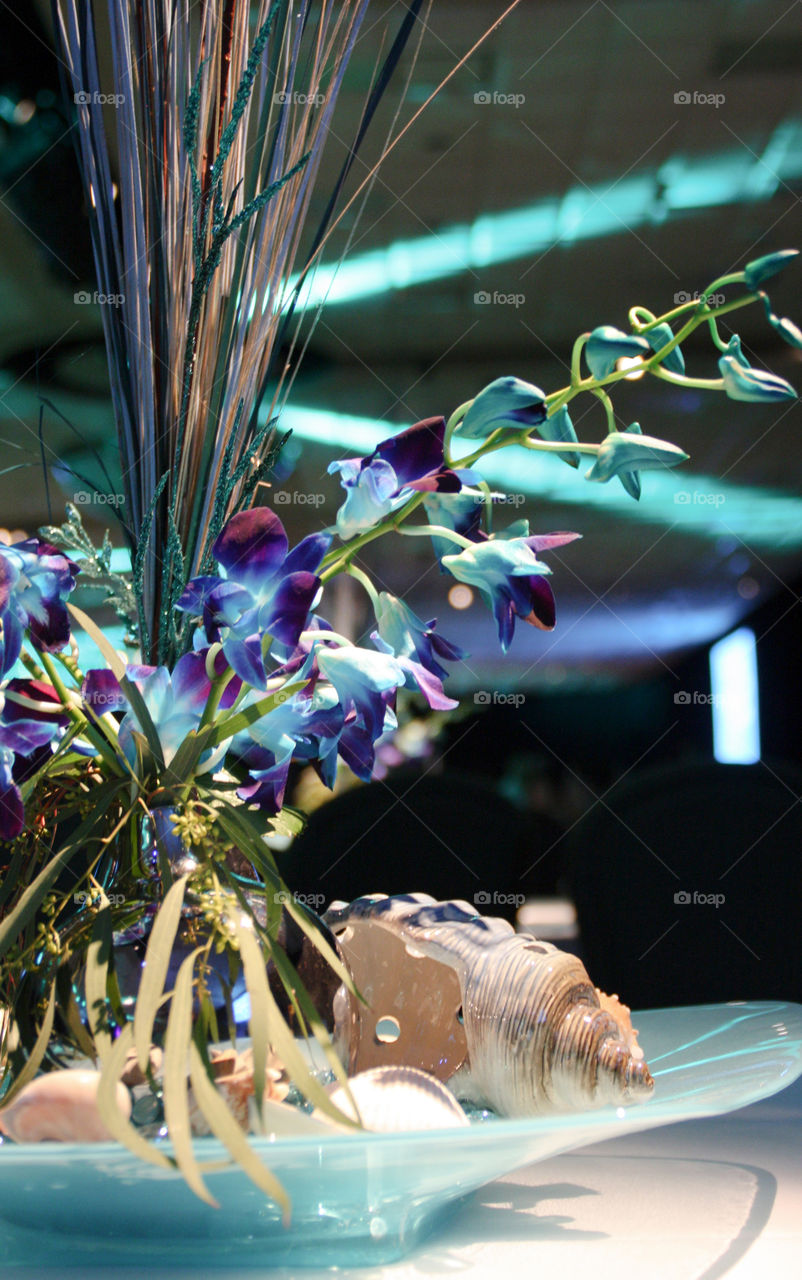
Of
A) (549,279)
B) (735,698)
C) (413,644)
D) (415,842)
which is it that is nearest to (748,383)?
(413,644)

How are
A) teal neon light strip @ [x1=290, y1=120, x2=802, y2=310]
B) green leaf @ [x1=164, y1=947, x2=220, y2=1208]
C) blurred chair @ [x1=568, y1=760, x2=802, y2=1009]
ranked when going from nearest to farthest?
1. green leaf @ [x1=164, y1=947, x2=220, y2=1208]
2. blurred chair @ [x1=568, y1=760, x2=802, y2=1009]
3. teal neon light strip @ [x1=290, y1=120, x2=802, y2=310]

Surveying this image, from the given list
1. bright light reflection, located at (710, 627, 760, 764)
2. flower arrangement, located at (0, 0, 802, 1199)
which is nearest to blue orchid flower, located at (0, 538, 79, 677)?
flower arrangement, located at (0, 0, 802, 1199)

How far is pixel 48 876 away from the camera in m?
0.34

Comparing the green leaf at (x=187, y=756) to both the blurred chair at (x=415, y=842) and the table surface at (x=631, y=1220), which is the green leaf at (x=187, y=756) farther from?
the blurred chair at (x=415, y=842)

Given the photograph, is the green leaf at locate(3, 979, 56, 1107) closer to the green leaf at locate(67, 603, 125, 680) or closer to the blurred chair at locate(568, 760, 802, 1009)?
the green leaf at locate(67, 603, 125, 680)

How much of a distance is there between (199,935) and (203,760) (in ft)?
0.22

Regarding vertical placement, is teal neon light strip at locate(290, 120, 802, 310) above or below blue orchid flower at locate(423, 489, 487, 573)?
above

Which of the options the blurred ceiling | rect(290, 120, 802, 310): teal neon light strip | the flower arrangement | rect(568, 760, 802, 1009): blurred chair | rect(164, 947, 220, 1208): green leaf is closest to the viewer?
rect(164, 947, 220, 1208): green leaf

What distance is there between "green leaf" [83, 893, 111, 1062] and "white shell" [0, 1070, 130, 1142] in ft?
0.04

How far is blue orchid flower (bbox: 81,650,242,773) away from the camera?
15.0 inches

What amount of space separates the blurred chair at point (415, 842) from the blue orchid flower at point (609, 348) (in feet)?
5.63

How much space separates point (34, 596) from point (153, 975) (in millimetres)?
160

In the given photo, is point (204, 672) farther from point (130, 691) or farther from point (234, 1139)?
point (234, 1139)

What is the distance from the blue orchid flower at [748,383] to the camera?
0.37 m
